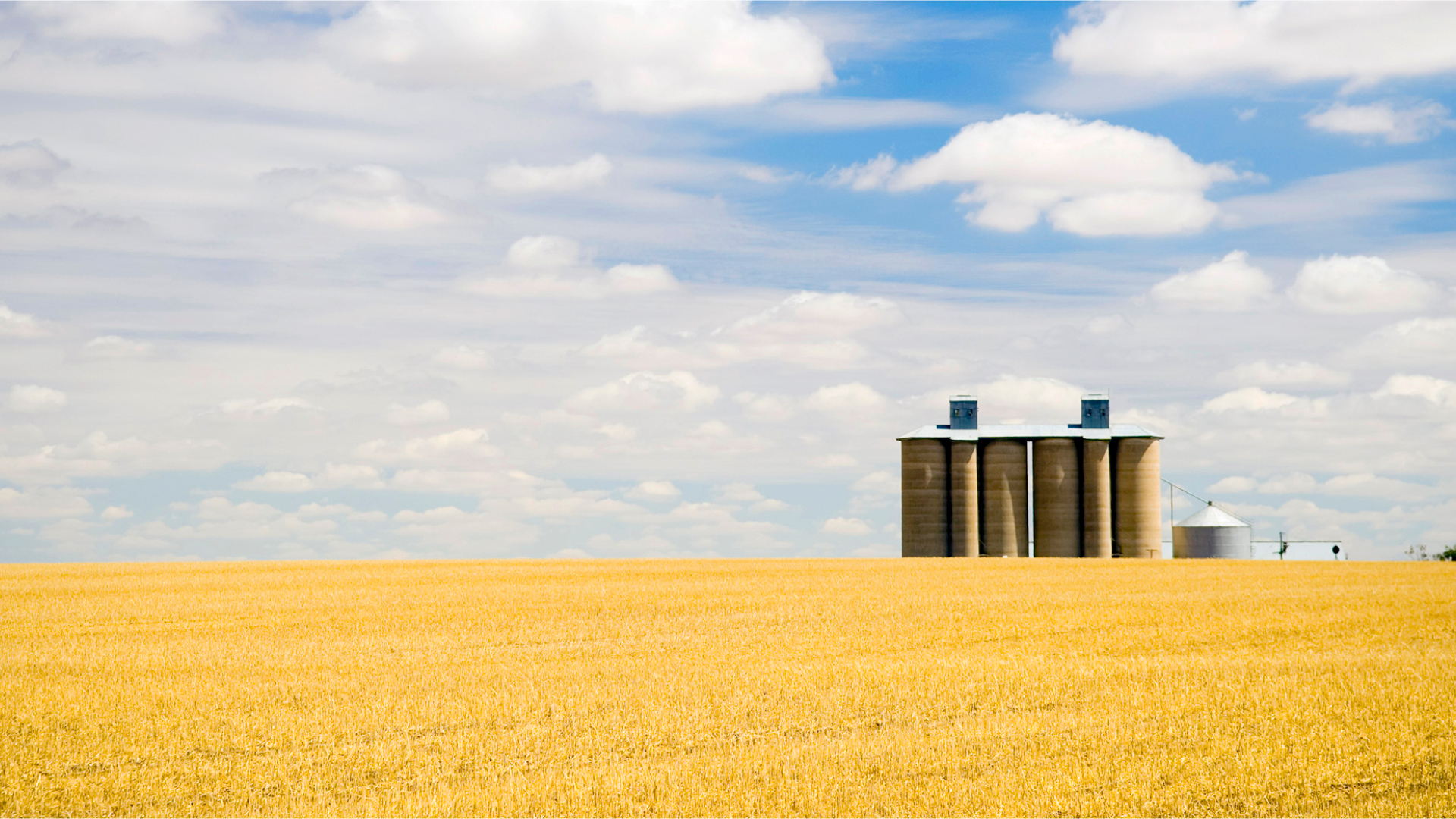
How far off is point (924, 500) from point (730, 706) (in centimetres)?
5711

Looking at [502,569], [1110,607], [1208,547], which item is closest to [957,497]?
[1208,547]

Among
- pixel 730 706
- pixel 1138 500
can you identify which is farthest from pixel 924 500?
pixel 730 706

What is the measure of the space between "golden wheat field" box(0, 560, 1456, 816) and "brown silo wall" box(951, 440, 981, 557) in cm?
3356

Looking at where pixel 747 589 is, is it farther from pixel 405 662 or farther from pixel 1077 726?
pixel 1077 726

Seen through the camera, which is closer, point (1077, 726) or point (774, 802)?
point (774, 802)

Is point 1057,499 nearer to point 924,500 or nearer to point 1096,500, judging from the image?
point 1096,500

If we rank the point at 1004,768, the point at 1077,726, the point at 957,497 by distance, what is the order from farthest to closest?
the point at 957,497
the point at 1077,726
the point at 1004,768

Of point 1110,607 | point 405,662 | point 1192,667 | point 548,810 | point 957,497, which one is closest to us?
point 548,810

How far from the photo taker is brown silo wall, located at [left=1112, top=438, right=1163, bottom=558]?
7538cm

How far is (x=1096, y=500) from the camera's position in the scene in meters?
75.2

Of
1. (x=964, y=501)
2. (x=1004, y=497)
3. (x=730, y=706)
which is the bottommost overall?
(x=730, y=706)

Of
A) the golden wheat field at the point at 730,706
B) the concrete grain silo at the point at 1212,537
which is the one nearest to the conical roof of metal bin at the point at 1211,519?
the concrete grain silo at the point at 1212,537

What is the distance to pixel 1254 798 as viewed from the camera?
1423cm

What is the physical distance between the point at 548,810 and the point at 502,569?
4787 centimetres
